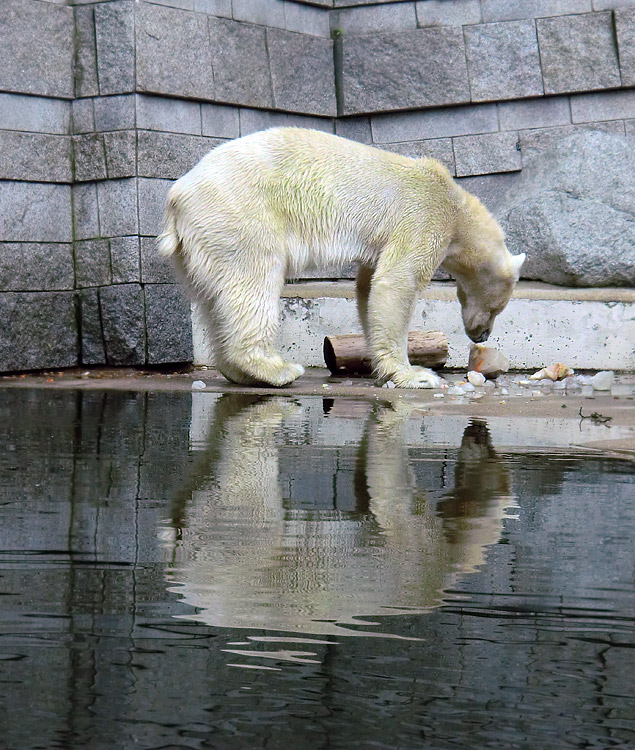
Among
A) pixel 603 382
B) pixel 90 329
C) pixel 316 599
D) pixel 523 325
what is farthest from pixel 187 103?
pixel 316 599

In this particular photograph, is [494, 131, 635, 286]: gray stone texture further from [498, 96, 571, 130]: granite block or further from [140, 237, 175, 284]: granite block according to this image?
[140, 237, 175, 284]: granite block

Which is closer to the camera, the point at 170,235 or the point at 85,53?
the point at 170,235

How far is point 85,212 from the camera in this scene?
857 cm

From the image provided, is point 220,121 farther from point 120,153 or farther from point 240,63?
point 120,153

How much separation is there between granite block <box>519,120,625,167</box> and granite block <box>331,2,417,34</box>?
1.37 metres

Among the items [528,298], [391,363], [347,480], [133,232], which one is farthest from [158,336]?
[347,480]

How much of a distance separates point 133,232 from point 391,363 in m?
2.40

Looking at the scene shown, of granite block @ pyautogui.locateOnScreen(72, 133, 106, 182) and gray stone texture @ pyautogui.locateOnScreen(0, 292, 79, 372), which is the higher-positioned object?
granite block @ pyautogui.locateOnScreen(72, 133, 106, 182)

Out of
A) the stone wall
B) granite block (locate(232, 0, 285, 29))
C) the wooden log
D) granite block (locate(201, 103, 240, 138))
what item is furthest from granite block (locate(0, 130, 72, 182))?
the wooden log

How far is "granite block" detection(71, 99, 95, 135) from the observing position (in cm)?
846

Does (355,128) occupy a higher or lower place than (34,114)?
higher

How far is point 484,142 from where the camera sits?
958cm

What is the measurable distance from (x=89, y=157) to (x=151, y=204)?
0.58m

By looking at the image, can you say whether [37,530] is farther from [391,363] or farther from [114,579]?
[391,363]
